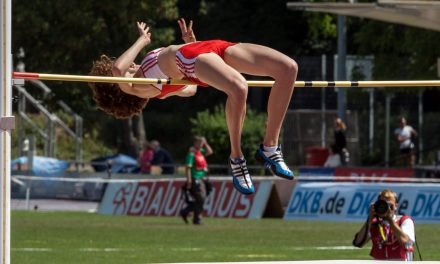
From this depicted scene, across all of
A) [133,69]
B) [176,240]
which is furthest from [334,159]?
[133,69]

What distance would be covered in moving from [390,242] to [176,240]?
773 cm

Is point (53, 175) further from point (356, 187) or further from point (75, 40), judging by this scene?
point (356, 187)

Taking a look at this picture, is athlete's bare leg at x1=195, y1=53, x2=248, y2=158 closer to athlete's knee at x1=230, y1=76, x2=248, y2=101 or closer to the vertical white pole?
athlete's knee at x1=230, y1=76, x2=248, y2=101

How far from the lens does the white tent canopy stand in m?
19.2

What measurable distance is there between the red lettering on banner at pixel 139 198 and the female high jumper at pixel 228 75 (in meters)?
15.3

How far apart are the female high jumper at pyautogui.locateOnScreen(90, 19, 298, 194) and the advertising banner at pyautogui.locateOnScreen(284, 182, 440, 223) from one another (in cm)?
1178

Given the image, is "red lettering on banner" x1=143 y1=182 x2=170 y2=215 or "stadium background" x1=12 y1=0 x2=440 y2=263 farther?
"red lettering on banner" x1=143 y1=182 x2=170 y2=215

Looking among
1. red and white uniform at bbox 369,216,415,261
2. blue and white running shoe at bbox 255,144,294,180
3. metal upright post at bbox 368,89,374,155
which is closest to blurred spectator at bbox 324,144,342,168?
metal upright post at bbox 368,89,374,155

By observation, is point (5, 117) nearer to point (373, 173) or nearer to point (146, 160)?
point (373, 173)

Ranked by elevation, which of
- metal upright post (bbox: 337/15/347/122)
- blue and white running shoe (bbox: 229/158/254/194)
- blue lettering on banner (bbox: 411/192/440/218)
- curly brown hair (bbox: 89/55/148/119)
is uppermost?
curly brown hair (bbox: 89/55/148/119)

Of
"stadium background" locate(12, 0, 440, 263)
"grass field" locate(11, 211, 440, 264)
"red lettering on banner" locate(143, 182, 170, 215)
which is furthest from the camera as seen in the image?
"red lettering on banner" locate(143, 182, 170, 215)

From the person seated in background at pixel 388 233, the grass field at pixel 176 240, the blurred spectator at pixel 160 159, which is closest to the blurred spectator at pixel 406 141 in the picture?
the blurred spectator at pixel 160 159

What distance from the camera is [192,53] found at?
9.70 m

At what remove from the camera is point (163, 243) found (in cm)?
1878
